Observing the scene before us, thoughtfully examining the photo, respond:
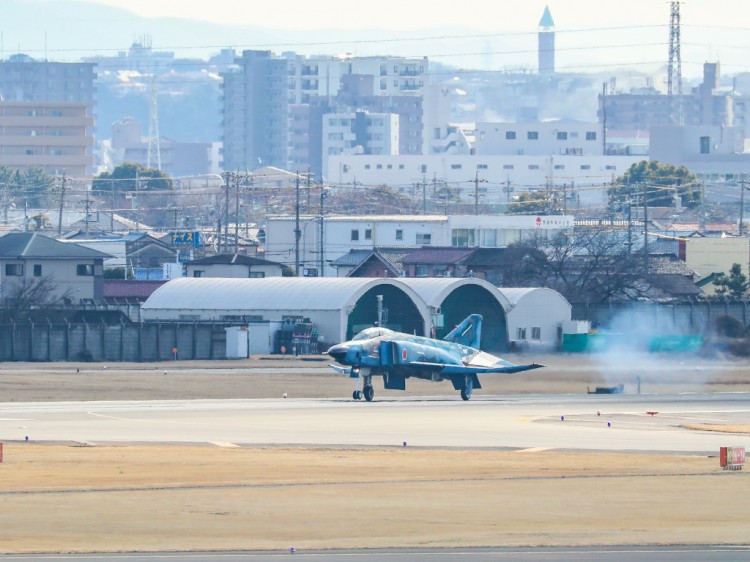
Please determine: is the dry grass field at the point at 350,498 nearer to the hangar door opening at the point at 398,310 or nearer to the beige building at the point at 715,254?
the hangar door opening at the point at 398,310

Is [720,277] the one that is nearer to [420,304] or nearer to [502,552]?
[420,304]

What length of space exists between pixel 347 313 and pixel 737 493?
6443 centimetres

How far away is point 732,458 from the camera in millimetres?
45156

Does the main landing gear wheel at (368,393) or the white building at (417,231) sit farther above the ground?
the white building at (417,231)

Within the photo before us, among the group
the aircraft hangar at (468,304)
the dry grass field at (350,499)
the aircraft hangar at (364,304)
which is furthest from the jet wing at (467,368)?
the aircraft hangar at (468,304)

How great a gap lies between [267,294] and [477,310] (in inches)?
566

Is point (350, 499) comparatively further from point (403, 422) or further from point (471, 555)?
point (403, 422)

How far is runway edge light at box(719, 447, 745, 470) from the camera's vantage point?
148ft

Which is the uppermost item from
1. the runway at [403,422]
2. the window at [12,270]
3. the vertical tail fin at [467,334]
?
the window at [12,270]

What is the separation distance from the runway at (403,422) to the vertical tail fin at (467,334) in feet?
9.28

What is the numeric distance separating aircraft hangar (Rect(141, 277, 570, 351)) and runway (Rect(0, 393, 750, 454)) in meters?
29.5

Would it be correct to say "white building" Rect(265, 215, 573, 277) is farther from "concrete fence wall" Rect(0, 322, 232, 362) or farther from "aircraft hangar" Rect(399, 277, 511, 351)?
"concrete fence wall" Rect(0, 322, 232, 362)

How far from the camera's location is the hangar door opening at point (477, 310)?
108062mm

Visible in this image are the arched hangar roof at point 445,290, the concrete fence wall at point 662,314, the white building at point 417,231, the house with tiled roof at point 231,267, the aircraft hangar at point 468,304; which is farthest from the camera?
the white building at point 417,231
